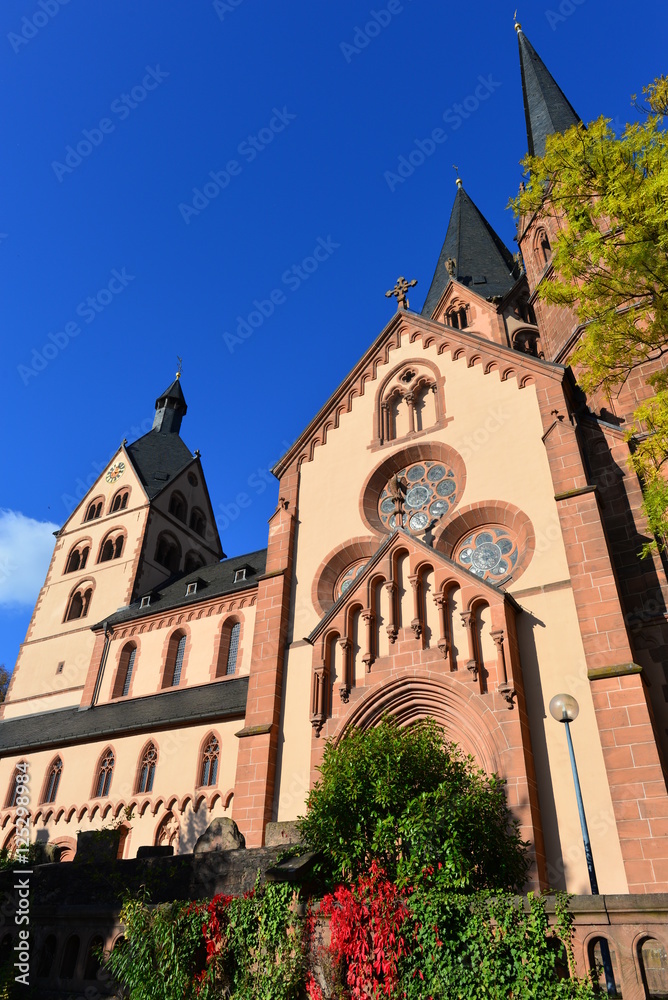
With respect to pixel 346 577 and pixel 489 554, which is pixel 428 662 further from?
pixel 346 577

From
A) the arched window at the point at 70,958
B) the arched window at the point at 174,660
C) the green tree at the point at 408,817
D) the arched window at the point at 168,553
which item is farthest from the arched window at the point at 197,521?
the arched window at the point at 70,958

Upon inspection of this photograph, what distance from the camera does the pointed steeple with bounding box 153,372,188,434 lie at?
4197cm

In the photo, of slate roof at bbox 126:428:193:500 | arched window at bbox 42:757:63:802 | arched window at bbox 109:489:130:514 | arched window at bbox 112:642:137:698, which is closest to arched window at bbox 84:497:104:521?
arched window at bbox 109:489:130:514

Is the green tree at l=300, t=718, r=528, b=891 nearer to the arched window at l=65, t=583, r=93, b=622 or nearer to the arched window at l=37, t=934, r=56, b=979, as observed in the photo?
the arched window at l=37, t=934, r=56, b=979

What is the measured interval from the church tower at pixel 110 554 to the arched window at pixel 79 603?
45 mm

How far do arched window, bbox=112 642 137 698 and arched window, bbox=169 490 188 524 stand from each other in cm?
941

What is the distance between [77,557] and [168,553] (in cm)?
448

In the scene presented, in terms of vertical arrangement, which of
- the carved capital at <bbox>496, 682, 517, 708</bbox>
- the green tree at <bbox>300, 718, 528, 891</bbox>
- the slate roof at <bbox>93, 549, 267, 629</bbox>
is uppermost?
the slate roof at <bbox>93, 549, 267, 629</bbox>

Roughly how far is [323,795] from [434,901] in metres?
2.78

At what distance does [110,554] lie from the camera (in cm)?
3312

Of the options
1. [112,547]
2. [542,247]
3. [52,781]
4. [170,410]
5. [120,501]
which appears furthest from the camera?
[170,410]

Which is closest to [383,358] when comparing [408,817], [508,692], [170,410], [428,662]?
[428,662]

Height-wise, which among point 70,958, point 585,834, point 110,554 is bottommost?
point 70,958

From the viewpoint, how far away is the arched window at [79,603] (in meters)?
31.3
